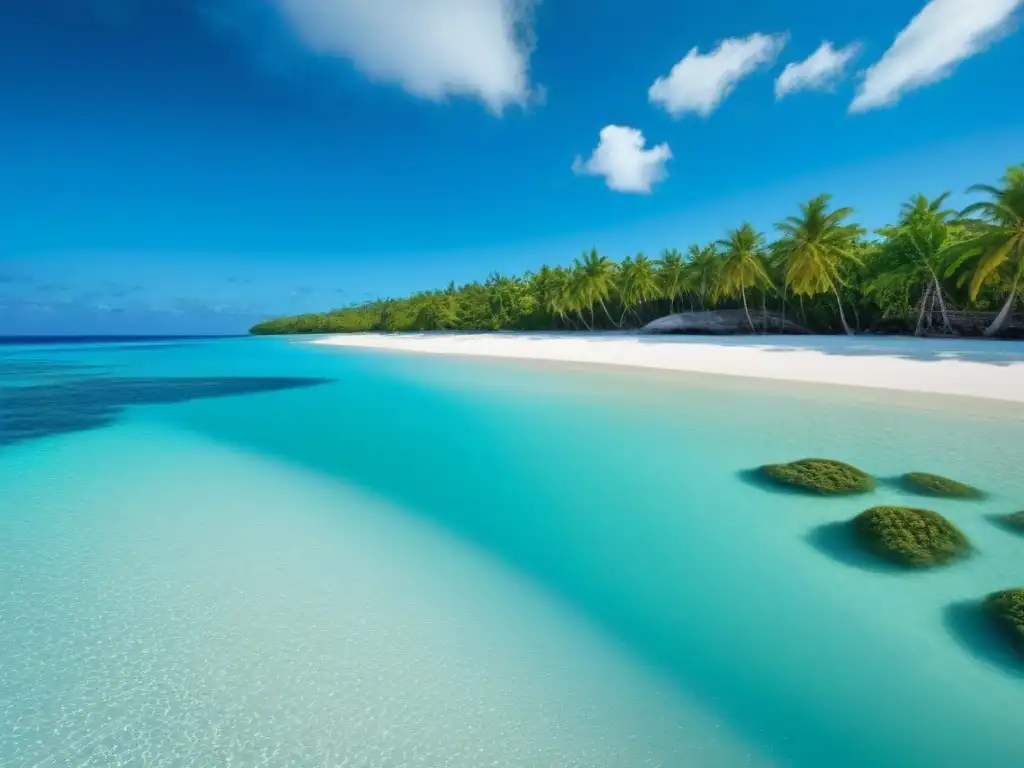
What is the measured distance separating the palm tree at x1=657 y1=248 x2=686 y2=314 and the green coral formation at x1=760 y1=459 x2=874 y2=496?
32.1 meters

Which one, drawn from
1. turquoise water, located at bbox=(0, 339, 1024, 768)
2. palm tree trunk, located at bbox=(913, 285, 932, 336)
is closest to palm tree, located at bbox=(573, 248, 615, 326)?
palm tree trunk, located at bbox=(913, 285, 932, 336)

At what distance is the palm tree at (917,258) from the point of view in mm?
21578

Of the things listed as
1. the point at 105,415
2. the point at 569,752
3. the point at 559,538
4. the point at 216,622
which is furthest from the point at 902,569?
the point at 105,415

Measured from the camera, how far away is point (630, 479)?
6.32 metres

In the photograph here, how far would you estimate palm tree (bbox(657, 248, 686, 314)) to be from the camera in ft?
120

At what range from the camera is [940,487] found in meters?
5.29

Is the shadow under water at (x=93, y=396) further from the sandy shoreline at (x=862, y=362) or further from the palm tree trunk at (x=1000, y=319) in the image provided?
the palm tree trunk at (x=1000, y=319)

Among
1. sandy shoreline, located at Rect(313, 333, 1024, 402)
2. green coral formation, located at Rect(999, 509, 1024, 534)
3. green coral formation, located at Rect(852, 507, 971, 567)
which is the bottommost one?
sandy shoreline, located at Rect(313, 333, 1024, 402)

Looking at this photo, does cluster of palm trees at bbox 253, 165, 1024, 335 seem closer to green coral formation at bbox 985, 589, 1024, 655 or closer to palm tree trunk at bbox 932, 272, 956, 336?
palm tree trunk at bbox 932, 272, 956, 336

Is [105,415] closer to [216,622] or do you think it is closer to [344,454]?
[344,454]

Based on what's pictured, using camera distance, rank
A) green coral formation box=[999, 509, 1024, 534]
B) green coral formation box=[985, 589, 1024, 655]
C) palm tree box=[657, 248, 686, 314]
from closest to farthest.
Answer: green coral formation box=[985, 589, 1024, 655] < green coral formation box=[999, 509, 1024, 534] < palm tree box=[657, 248, 686, 314]

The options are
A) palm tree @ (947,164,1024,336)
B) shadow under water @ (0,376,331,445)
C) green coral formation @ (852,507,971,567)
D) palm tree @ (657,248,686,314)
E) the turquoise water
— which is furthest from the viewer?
palm tree @ (657,248,686,314)

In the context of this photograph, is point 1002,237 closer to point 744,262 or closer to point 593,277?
point 744,262

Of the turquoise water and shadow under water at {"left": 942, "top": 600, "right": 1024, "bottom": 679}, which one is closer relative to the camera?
the turquoise water
